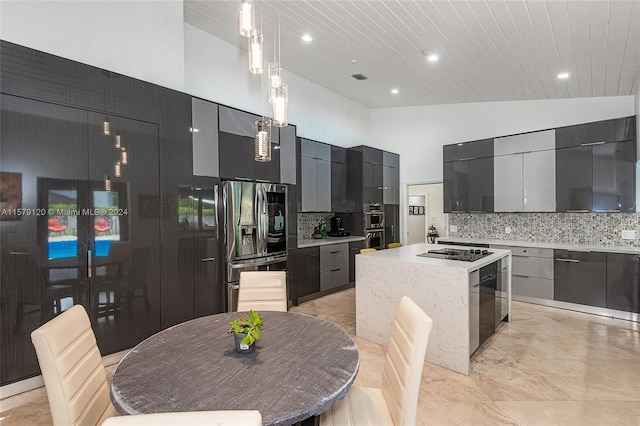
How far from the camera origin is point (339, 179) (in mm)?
5887

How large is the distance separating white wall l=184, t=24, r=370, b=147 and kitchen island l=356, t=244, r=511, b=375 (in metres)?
2.94

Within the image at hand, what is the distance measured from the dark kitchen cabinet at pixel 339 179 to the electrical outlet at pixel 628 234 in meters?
4.00

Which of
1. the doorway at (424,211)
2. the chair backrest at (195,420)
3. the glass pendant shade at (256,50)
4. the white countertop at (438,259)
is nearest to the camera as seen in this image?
the chair backrest at (195,420)

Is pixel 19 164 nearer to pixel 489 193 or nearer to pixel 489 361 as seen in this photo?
pixel 489 361

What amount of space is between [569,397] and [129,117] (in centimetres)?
433

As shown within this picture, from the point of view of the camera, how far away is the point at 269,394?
1227 millimetres

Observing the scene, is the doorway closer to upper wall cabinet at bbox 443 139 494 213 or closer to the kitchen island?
upper wall cabinet at bbox 443 139 494 213

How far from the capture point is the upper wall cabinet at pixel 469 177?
Result: 534 centimetres

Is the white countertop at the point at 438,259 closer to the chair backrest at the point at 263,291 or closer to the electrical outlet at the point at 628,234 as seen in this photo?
the chair backrest at the point at 263,291

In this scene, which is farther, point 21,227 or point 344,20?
point 344,20

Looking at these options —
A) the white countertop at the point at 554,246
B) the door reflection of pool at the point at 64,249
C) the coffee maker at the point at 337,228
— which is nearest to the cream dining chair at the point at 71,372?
the door reflection of pool at the point at 64,249

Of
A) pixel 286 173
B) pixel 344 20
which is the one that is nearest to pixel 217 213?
pixel 286 173

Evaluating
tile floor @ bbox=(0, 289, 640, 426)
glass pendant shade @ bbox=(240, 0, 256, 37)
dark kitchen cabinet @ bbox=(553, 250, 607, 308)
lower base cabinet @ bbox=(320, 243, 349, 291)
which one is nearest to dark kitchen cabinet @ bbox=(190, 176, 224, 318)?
tile floor @ bbox=(0, 289, 640, 426)

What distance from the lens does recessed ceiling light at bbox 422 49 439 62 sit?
13.0 ft
